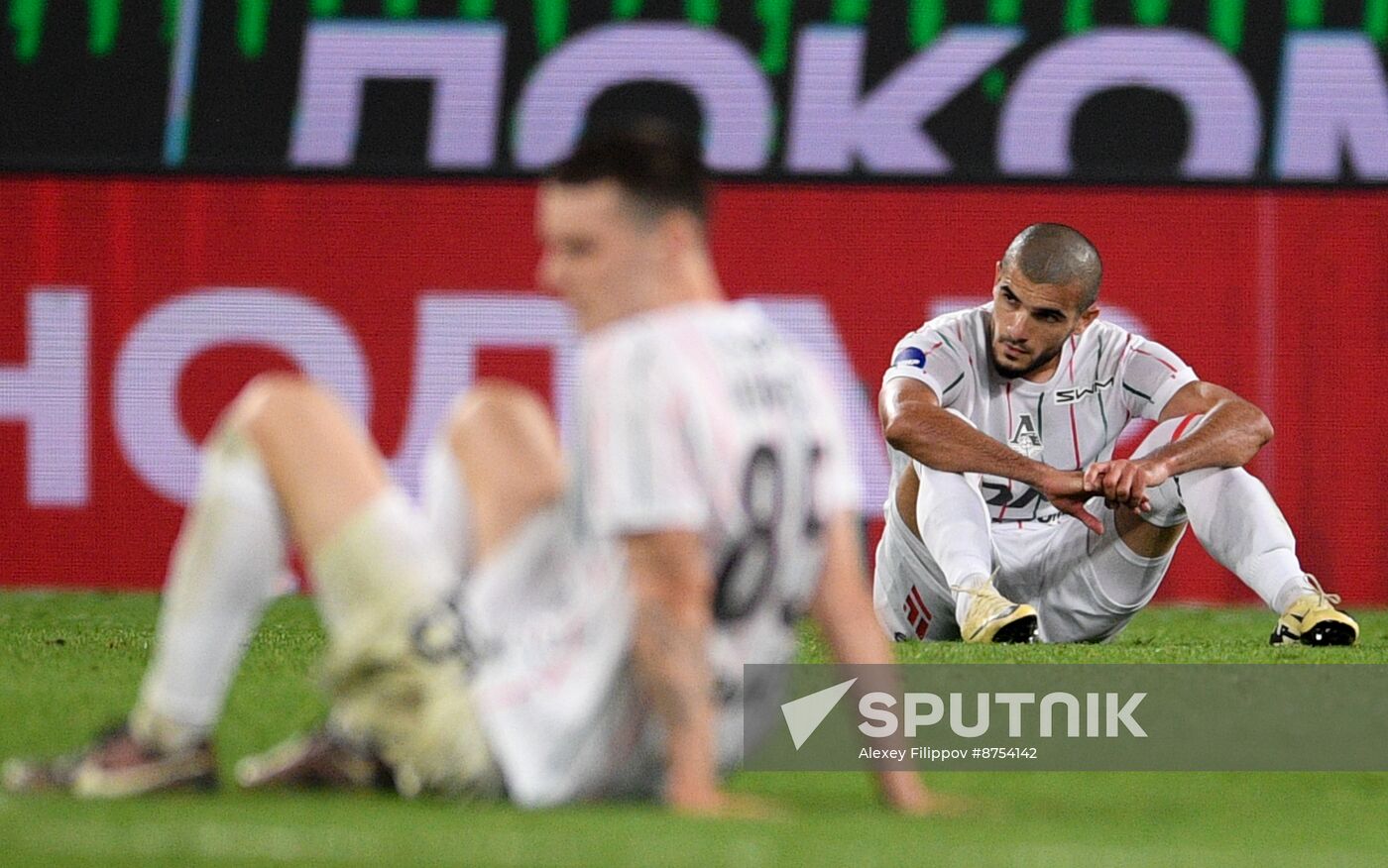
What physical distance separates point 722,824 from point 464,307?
21.1 feet

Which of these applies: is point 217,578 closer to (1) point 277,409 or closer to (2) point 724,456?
(1) point 277,409

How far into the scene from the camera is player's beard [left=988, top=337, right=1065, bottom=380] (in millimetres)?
6348

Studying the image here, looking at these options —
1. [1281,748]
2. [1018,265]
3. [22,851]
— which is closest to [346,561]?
[22,851]

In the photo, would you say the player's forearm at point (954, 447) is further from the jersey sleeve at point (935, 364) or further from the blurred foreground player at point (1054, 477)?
the jersey sleeve at point (935, 364)

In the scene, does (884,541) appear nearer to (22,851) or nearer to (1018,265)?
(1018,265)

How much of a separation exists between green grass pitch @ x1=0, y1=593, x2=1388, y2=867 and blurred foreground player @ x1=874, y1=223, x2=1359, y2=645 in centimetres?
195

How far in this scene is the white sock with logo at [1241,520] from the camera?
619 centimetres

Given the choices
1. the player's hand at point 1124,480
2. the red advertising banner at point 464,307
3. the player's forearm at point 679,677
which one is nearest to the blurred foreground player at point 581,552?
the player's forearm at point 679,677

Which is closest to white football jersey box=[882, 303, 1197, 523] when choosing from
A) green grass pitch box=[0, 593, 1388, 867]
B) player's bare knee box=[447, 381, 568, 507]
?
green grass pitch box=[0, 593, 1388, 867]

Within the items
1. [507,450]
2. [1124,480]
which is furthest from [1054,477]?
[507,450]

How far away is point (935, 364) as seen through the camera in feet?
20.9

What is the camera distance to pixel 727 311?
3062 mm

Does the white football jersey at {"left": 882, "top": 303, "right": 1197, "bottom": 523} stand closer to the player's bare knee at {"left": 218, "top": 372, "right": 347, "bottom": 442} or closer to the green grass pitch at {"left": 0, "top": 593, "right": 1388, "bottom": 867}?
the green grass pitch at {"left": 0, "top": 593, "right": 1388, "bottom": 867}

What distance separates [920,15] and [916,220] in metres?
0.89
